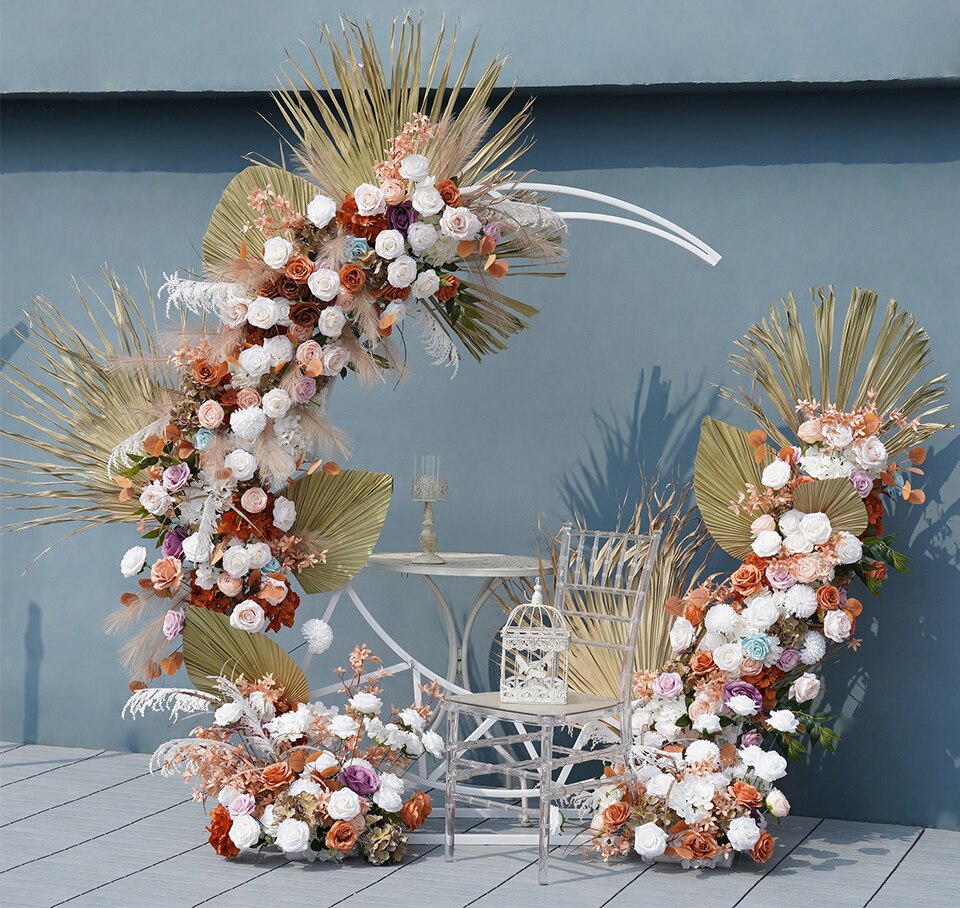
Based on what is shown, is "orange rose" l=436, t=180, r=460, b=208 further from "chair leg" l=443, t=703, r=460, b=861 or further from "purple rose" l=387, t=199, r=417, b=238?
"chair leg" l=443, t=703, r=460, b=861

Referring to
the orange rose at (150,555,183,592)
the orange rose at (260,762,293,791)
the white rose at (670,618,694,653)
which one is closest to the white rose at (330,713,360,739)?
the orange rose at (260,762,293,791)

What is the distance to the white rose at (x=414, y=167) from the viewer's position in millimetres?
3998

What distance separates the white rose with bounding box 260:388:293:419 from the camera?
Result: 4.05 meters

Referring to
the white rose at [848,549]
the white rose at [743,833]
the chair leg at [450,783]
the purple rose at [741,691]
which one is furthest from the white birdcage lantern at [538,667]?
the white rose at [848,549]

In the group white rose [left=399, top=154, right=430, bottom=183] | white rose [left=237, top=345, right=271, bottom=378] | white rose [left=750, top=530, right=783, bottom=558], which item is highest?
white rose [left=399, top=154, right=430, bottom=183]

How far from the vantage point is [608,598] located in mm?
4691

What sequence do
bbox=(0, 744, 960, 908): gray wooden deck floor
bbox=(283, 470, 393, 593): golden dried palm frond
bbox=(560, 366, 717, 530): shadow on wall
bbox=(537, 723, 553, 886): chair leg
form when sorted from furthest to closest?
1. bbox=(560, 366, 717, 530): shadow on wall
2. bbox=(283, 470, 393, 593): golden dried palm frond
3. bbox=(537, 723, 553, 886): chair leg
4. bbox=(0, 744, 960, 908): gray wooden deck floor

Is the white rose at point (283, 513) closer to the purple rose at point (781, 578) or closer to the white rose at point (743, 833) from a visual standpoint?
the purple rose at point (781, 578)

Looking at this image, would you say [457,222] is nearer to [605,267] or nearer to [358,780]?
[605,267]

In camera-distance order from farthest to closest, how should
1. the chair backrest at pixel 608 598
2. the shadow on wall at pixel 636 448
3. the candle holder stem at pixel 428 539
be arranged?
the shadow on wall at pixel 636 448
the candle holder stem at pixel 428 539
the chair backrest at pixel 608 598

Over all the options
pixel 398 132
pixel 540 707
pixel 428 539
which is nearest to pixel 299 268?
pixel 398 132

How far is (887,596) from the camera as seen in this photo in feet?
15.4

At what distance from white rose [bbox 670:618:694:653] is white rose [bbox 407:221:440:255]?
4.56ft

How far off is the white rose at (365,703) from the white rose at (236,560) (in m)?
0.52
